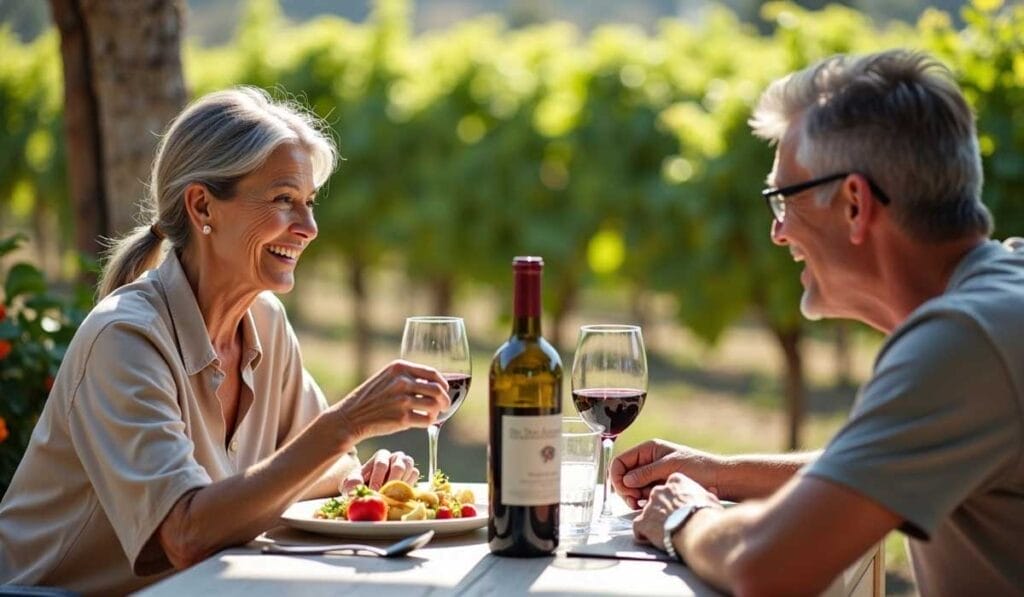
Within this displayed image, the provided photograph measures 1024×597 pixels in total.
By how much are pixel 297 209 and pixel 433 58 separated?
13.7m

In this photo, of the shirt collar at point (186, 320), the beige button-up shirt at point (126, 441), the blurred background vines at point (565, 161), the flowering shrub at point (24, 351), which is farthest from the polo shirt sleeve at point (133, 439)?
Result: the blurred background vines at point (565, 161)

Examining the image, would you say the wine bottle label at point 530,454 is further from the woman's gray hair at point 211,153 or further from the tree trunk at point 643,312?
the tree trunk at point 643,312

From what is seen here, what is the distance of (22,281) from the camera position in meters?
5.13

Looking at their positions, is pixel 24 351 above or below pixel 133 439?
below

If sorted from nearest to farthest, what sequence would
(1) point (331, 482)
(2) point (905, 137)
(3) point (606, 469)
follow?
(2) point (905, 137) → (3) point (606, 469) → (1) point (331, 482)

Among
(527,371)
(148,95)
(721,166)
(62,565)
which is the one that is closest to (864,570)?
(527,371)

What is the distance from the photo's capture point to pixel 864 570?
9.50 ft

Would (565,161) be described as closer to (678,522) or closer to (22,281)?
(22,281)

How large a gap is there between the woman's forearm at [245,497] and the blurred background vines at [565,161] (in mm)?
2515

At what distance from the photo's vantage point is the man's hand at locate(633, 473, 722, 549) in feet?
8.59

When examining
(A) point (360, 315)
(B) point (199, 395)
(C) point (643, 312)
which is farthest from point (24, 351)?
(C) point (643, 312)

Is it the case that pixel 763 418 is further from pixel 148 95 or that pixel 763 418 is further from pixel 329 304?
pixel 329 304

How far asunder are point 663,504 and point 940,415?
684 mm

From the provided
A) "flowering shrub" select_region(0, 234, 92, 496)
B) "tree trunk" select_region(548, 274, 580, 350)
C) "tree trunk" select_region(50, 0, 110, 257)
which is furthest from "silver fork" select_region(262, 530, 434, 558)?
"tree trunk" select_region(548, 274, 580, 350)
